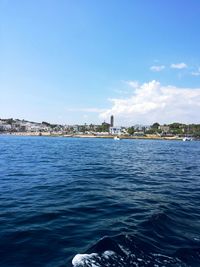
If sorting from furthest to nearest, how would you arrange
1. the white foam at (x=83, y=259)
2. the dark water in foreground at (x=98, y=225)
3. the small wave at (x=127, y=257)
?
1. the dark water in foreground at (x=98, y=225)
2. the small wave at (x=127, y=257)
3. the white foam at (x=83, y=259)

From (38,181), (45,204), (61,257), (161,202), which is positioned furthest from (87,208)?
(38,181)

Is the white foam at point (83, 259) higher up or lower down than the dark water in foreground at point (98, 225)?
higher up

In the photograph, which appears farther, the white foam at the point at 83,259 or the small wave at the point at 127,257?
the small wave at the point at 127,257

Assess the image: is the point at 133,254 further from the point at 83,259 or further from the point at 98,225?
the point at 98,225

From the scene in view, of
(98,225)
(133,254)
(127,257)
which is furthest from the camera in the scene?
(98,225)

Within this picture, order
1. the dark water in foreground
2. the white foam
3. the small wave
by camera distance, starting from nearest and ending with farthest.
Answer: the white foam, the small wave, the dark water in foreground

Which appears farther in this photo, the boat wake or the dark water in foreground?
the dark water in foreground

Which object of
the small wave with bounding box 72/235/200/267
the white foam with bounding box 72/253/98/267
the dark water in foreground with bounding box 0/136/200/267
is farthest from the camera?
the dark water in foreground with bounding box 0/136/200/267

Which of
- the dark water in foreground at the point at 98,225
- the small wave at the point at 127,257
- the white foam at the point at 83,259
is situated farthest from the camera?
the dark water in foreground at the point at 98,225

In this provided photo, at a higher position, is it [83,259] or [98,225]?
[83,259]

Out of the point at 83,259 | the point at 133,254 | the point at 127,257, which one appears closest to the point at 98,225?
the point at 133,254

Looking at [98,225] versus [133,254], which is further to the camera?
[98,225]

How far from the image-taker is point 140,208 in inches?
566

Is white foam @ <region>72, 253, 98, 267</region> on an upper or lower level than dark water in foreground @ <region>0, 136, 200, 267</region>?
upper
